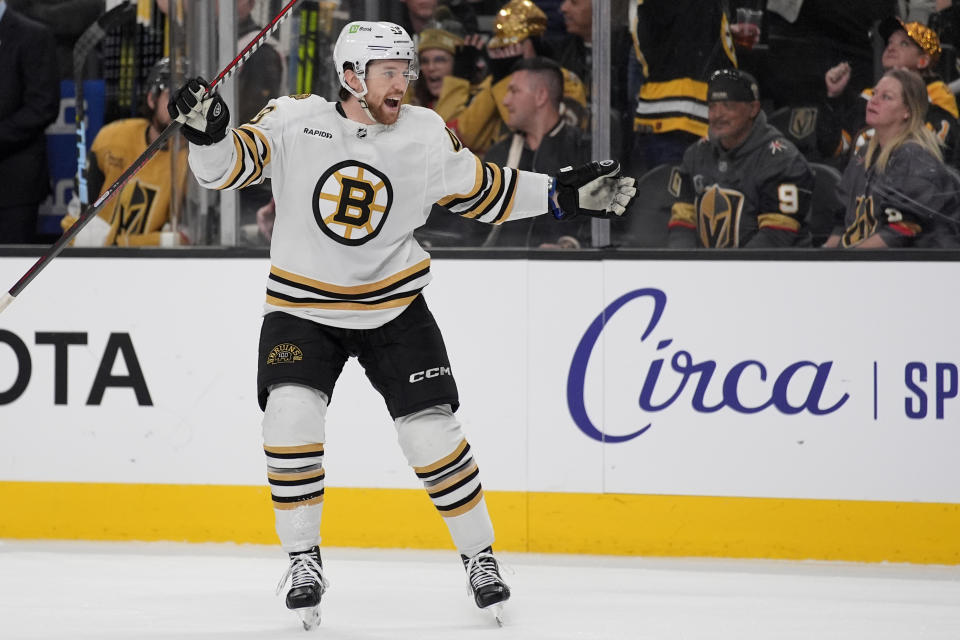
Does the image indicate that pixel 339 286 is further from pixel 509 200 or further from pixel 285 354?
pixel 509 200

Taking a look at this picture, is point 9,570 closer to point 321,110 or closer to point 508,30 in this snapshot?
point 321,110

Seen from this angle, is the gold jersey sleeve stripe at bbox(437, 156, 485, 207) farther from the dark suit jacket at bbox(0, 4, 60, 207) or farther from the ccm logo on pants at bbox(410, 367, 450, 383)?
the dark suit jacket at bbox(0, 4, 60, 207)

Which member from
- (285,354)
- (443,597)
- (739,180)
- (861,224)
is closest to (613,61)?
(739,180)

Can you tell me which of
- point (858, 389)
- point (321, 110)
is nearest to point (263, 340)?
point (321, 110)

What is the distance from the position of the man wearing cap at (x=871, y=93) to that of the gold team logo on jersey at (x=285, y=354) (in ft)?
5.66

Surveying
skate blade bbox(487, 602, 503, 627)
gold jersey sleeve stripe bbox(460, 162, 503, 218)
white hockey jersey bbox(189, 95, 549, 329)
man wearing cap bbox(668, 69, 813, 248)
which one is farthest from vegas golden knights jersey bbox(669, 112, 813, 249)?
skate blade bbox(487, 602, 503, 627)

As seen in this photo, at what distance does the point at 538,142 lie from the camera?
12.4 feet

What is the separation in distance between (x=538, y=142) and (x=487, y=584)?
1.51 meters

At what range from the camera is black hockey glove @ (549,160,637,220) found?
2.86 metres

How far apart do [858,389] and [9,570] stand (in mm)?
2239

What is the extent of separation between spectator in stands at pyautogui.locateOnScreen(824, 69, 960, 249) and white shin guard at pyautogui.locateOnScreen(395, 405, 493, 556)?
1400mm

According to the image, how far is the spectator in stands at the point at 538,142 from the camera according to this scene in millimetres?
3719

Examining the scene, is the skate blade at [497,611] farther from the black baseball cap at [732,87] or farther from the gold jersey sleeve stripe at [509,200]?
the black baseball cap at [732,87]

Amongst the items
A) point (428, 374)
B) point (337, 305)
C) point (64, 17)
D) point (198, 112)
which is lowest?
point (428, 374)
